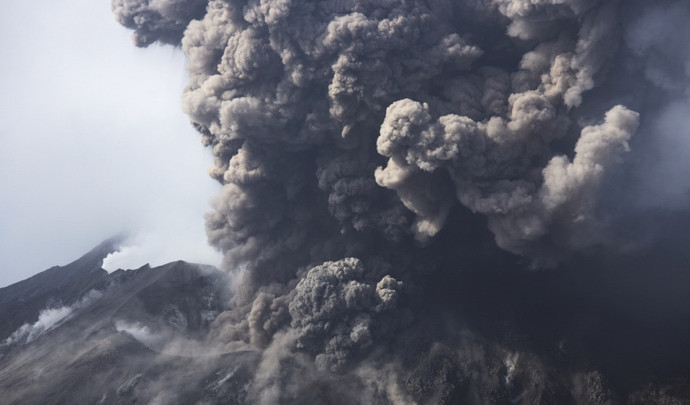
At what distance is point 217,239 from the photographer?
29922 millimetres

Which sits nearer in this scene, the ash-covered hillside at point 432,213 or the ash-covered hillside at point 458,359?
the ash-covered hillside at point 458,359

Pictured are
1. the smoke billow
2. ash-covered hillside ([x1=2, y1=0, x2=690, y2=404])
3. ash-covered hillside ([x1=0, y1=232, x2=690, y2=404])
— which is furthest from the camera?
the smoke billow

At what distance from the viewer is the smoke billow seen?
19875 mm

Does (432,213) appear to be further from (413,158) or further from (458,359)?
(458,359)

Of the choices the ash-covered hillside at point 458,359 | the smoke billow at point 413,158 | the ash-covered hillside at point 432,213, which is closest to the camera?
the ash-covered hillside at point 458,359

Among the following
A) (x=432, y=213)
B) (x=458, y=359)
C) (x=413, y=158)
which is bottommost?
(x=458, y=359)

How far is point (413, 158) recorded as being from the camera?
20906 millimetres

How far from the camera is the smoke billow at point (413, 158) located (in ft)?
65.2

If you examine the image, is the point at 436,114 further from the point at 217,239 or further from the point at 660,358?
the point at 217,239

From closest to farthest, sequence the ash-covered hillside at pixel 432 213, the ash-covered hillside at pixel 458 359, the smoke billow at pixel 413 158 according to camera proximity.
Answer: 1. the ash-covered hillside at pixel 458 359
2. the ash-covered hillside at pixel 432 213
3. the smoke billow at pixel 413 158

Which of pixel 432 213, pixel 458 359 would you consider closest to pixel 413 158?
pixel 432 213

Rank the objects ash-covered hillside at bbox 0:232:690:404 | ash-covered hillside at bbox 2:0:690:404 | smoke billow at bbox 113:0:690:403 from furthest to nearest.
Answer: smoke billow at bbox 113:0:690:403 < ash-covered hillside at bbox 2:0:690:404 < ash-covered hillside at bbox 0:232:690:404

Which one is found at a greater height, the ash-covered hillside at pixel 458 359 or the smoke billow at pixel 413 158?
the smoke billow at pixel 413 158

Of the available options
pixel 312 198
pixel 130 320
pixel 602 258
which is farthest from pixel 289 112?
pixel 602 258
